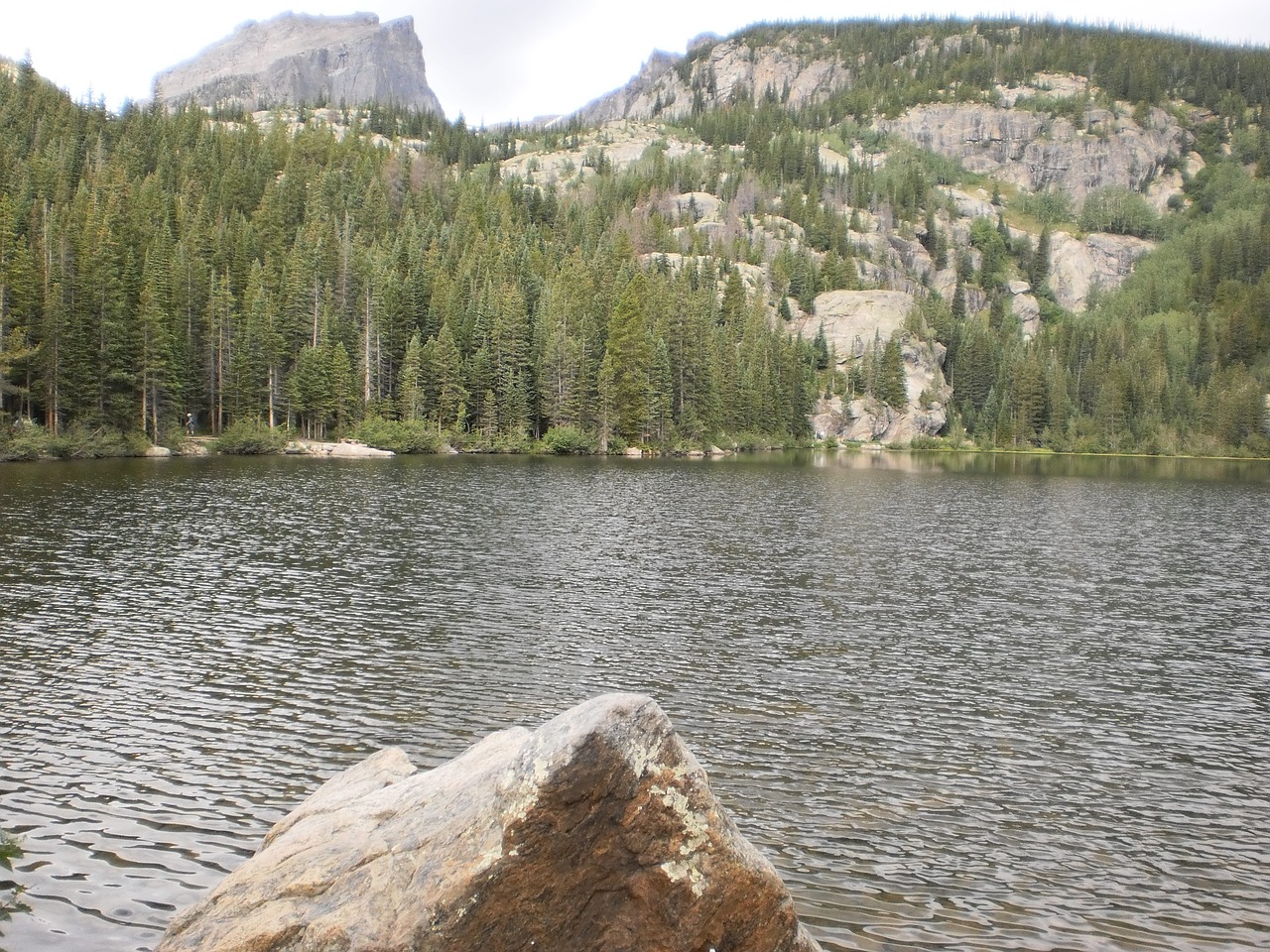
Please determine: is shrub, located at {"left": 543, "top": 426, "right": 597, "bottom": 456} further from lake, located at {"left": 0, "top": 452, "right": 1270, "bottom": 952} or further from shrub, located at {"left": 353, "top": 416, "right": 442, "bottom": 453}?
lake, located at {"left": 0, "top": 452, "right": 1270, "bottom": 952}

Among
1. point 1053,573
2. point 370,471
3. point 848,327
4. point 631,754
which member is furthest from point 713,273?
point 631,754

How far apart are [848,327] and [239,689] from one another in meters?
184

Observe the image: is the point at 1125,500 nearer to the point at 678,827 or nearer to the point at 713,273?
the point at 678,827

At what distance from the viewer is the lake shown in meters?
11.0

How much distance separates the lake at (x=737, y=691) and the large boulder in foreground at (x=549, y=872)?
8.42ft

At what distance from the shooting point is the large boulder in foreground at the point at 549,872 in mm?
7160

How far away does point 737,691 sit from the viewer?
1869 cm

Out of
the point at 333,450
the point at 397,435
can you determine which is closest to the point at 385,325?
the point at 397,435

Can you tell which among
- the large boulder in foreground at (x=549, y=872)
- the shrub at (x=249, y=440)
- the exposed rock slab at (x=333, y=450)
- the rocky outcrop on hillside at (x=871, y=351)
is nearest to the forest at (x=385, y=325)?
the shrub at (x=249, y=440)

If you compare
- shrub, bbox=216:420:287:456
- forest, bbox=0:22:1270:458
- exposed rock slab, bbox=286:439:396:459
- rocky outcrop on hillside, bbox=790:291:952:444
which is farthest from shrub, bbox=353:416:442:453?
rocky outcrop on hillside, bbox=790:291:952:444

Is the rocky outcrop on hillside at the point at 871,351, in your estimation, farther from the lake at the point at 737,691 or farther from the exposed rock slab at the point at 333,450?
the lake at the point at 737,691

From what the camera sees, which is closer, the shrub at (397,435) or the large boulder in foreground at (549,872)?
the large boulder in foreground at (549,872)

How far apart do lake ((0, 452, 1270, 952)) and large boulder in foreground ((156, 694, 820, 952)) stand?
8.42 ft

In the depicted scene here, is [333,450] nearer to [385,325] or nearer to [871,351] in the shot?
[385,325]
